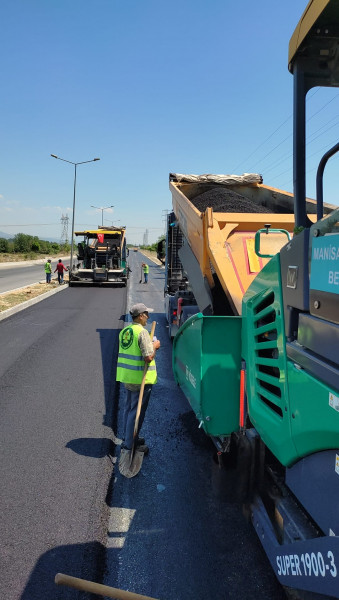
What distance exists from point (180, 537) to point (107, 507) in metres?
0.68

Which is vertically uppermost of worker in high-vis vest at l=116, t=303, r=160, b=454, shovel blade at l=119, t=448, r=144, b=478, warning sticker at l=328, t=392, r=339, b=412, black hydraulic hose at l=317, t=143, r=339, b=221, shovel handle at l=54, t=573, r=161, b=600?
black hydraulic hose at l=317, t=143, r=339, b=221

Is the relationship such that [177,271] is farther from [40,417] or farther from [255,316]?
[255,316]

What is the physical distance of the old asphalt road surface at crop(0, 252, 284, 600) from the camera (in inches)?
105

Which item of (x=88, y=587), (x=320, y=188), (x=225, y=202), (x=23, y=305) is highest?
(x=225, y=202)

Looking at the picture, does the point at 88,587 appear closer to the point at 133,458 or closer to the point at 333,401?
the point at 333,401

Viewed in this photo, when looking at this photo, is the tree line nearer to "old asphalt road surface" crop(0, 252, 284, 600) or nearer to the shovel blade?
"old asphalt road surface" crop(0, 252, 284, 600)

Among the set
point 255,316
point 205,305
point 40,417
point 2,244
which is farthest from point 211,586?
point 2,244

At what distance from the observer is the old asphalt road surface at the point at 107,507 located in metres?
2.68

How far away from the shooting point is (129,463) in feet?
12.8

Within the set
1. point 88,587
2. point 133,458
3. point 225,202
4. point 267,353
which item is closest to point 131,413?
point 133,458

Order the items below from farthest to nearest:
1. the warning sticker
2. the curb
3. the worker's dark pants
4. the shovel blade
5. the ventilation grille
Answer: the curb → the worker's dark pants → the shovel blade → the ventilation grille → the warning sticker

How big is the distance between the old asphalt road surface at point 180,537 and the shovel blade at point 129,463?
60 mm

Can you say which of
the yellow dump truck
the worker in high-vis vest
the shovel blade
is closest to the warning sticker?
the yellow dump truck

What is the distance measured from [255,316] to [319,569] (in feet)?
4.53
